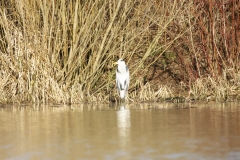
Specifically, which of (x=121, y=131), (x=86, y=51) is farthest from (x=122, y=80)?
(x=121, y=131)

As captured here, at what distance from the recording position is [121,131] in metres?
10.5

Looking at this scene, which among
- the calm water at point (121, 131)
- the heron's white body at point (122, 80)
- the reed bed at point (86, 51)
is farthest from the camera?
the heron's white body at point (122, 80)

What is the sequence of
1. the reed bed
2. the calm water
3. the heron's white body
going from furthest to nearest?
1. the heron's white body
2. the reed bed
3. the calm water

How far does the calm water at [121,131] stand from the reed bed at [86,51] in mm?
942

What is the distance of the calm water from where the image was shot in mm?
8281

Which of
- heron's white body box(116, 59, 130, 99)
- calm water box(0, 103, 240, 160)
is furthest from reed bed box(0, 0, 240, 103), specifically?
calm water box(0, 103, 240, 160)

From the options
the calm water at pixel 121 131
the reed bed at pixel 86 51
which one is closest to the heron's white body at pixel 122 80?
the reed bed at pixel 86 51

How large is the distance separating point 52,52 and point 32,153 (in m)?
7.91

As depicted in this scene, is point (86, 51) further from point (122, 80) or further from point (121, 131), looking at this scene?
point (121, 131)

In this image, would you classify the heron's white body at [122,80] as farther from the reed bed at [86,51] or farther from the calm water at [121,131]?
the calm water at [121,131]

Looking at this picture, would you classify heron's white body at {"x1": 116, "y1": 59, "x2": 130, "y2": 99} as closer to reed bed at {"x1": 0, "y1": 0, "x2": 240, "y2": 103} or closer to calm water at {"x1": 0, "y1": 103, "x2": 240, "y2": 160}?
reed bed at {"x1": 0, "y1": 0, "x2": 240, "y2": 103}

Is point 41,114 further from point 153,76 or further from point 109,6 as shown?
point 153,76

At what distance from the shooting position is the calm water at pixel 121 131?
27.2ft

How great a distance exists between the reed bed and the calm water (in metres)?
0.94
